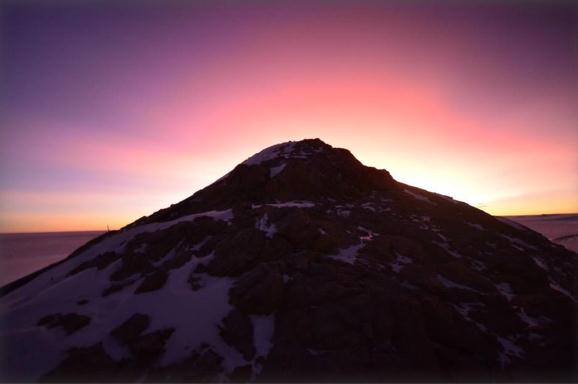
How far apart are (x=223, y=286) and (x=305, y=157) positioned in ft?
76.4

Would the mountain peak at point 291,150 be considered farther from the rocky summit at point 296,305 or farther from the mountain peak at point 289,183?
the rocky summit at point 296,305

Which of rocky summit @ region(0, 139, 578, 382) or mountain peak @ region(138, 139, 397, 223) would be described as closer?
rocky summit @ region(0, 139, 578, 382)

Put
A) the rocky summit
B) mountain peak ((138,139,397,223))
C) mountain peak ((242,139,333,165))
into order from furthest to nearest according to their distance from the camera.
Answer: mountain peak ((242,139,333,165)) < mountain peak ((138,139,397,223)) < the rocky summit

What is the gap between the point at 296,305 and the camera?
19625mm

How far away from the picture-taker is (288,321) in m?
18.9

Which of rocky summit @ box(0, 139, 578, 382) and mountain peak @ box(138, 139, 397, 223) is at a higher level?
mountain peak @ box(138, 139, 397, 223)

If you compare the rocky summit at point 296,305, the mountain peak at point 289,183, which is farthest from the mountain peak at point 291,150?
the rocky summit at point 296,305

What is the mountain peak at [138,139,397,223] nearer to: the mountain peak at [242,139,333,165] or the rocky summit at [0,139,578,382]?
the mountain peak at [242,139,333,165]

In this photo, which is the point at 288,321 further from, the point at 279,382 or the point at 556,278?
the point at 556,278

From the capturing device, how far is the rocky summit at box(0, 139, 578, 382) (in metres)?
16.8

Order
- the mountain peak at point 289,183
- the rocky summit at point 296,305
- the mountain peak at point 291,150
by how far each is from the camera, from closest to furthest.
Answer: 1. the rocky summit at point 296,305
2. the mountain peak at point 289,183
3. the mountain peak at point 291,150

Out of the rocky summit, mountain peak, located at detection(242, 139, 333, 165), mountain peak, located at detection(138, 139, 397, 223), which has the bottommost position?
the rocky summit

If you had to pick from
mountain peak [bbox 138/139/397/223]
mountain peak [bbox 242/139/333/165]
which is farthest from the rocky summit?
mountain peak [bbox 242/139/333/165]

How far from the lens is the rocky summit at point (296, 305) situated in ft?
55.0
